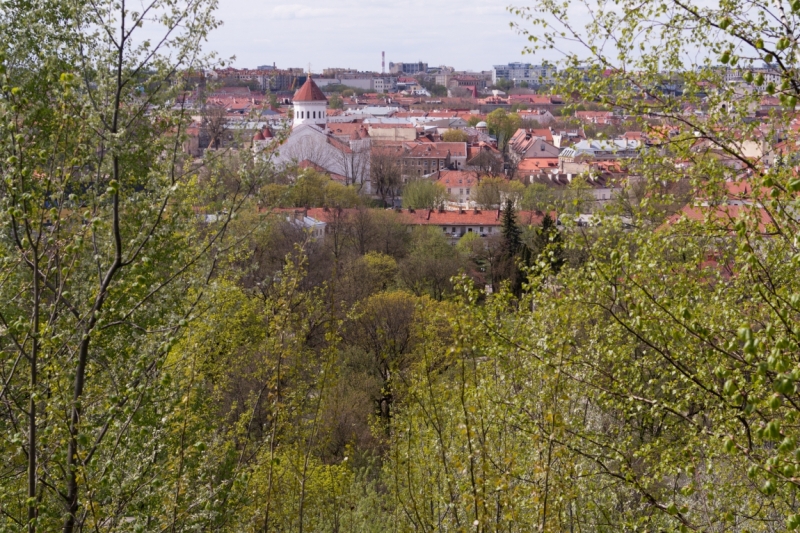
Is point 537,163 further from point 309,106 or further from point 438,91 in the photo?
point 438,91

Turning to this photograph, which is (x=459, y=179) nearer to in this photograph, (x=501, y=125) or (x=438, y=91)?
(x=501, y=125)

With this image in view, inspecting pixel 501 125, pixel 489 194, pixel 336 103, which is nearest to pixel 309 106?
pixel 489 194

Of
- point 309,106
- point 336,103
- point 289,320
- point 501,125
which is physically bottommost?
point 501,125

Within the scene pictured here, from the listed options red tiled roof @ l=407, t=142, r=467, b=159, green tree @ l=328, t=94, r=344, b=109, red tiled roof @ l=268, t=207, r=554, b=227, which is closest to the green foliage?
green tree @ l=328, t=94, r=344, b=109

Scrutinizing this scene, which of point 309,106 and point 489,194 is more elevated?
point 309,106

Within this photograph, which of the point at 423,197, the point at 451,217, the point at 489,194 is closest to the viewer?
the point at 451,217

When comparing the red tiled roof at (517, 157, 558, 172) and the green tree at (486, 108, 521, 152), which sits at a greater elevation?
the green tree at (486, 108, 521, 152)

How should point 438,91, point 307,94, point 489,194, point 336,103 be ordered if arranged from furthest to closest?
1. point 438,91
2. point 336,103
3. point 307,94
4. point 489,194

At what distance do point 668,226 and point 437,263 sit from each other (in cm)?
2454

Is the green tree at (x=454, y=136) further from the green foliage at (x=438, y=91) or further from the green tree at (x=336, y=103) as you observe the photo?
the green foliage at (x=438, y=91)

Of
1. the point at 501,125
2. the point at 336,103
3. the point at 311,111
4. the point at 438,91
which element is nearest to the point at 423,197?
the point at 311,111

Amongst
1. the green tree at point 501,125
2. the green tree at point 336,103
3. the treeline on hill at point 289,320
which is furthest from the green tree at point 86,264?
the green tree at point 336,103

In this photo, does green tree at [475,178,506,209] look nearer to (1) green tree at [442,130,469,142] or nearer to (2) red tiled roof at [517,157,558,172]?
(2) red tiled roof at [517,157,558,172]

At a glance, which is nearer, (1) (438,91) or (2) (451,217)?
(2) (451,217)
